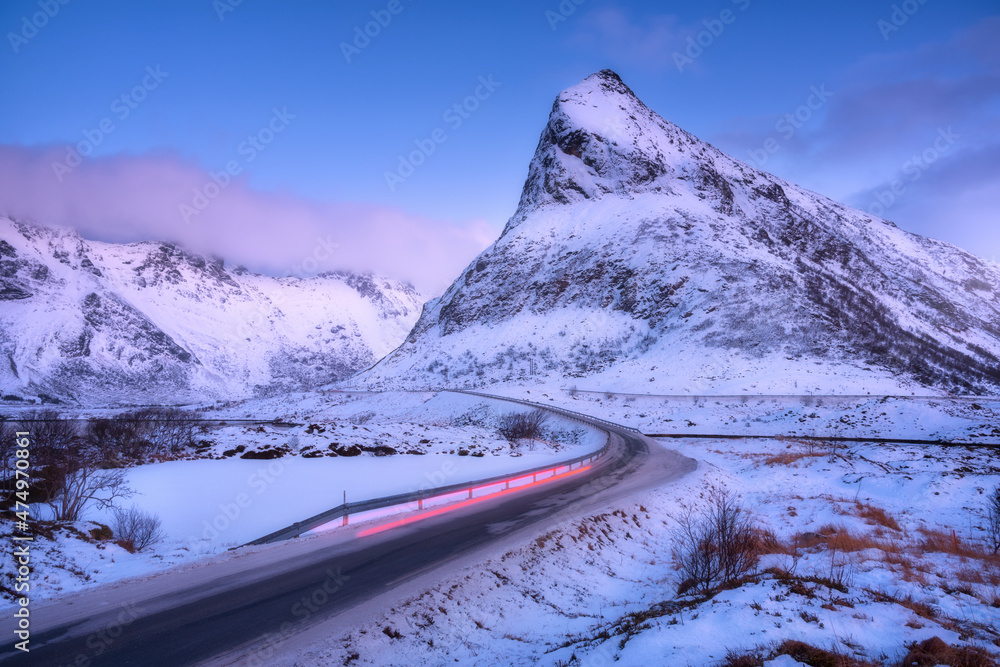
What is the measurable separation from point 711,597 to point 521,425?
28.3 m

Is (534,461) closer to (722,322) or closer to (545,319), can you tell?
(722,322)

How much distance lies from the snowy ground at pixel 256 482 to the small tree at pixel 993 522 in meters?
14.9

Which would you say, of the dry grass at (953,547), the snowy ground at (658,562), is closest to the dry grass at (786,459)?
the snowy ground at (658,562)

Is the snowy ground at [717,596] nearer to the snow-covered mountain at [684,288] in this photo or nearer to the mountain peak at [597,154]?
the snow-covered mountain at [684,288]

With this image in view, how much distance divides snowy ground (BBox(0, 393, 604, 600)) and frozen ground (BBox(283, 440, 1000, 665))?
5.03 meters

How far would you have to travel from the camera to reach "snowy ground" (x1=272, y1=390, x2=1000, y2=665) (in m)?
5.62

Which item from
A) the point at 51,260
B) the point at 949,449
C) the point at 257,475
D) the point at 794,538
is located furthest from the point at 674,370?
the point at 51,260

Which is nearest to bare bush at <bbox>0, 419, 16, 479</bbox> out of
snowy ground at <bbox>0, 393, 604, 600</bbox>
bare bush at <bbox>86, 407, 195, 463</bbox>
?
snowy ground at <bbox>0, 393, 604, 600</bbox>

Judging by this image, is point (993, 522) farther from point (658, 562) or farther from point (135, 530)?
point (135, 530)

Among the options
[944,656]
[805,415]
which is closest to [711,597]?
[944,656]

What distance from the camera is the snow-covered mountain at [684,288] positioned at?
60781 millimetres

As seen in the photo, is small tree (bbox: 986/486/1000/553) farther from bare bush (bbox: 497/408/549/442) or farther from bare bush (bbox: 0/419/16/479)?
bare bush (bbox: 0/419/16/479)

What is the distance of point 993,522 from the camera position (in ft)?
41.7

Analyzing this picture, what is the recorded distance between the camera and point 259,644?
20.0 ft
